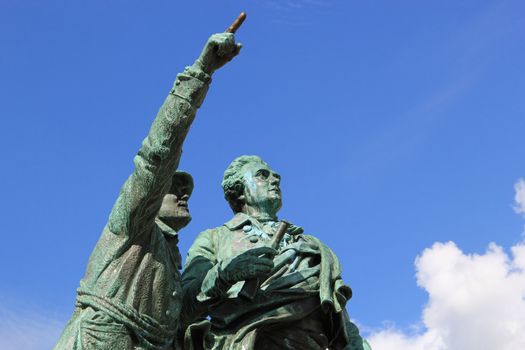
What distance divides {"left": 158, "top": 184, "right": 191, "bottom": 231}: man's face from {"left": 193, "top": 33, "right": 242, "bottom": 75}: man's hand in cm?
150

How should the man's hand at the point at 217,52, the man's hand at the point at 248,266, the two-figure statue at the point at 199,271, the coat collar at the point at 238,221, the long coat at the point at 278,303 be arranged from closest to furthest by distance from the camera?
the two-figure statue at the point at 199,271
the man's hand at the point at 217,52
the man's hand at the point at 248,266
the long coat at the point at 278,303
the coat collar at the point at 238,221

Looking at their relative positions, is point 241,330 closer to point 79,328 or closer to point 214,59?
point 79,328

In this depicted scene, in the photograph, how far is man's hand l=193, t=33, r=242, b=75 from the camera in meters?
8.56

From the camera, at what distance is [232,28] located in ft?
28.5

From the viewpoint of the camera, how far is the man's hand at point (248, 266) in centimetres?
905

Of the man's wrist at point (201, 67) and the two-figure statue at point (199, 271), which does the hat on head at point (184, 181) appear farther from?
the man's wrist at point (201, 67)

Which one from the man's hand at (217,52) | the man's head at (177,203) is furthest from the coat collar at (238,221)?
the man's hand at (217,52)

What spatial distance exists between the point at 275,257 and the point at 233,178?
1.19 m

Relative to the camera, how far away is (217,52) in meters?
8.59

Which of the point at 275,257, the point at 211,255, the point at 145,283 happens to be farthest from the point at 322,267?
the point at 145,283

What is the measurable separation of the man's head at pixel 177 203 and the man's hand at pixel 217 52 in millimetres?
1430

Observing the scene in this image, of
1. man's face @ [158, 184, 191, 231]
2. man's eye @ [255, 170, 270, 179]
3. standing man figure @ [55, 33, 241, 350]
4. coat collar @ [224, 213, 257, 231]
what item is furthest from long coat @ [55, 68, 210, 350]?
man's eye @ [255, 170, 270, 179]

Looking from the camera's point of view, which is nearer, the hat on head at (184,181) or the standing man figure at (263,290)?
the standing man figure at (263,290)

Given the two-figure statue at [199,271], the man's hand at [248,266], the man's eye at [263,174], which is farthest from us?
the man's eye at [263,174]
